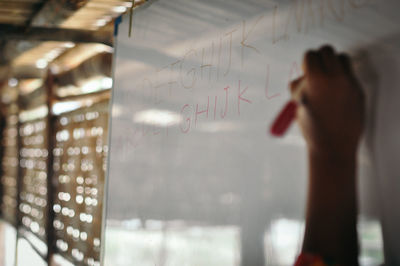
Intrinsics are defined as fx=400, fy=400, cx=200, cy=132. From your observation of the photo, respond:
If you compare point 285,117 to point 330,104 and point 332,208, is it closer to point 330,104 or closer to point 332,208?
point 330,104

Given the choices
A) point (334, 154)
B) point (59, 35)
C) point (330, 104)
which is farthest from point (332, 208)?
point (59, 35)

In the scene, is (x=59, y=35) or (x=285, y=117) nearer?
(x=285, y=117)

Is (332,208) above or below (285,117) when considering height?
below

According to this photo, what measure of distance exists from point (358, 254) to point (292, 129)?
291mm

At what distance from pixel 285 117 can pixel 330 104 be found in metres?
0.12

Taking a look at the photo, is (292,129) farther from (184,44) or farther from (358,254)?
(184,44)

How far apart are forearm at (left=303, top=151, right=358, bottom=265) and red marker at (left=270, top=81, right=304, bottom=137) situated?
3.7 inches

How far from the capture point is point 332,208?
2.66 ft

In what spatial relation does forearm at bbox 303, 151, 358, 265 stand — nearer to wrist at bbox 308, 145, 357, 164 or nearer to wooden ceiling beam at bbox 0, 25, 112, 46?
wrist at bbox 308, 145, 357, 164

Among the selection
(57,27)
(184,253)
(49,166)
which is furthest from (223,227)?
(49,166)

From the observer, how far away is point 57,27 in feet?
8.32

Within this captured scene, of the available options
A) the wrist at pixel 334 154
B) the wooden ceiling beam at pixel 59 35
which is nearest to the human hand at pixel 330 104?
the wrist at pixel 334 154

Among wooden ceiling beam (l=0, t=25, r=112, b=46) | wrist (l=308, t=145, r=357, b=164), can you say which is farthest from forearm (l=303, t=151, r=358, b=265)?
wooden ceiling beam (l=0, t=25, r=112, b=46)

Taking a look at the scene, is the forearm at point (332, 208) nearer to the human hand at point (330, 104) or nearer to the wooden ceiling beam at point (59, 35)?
the human hand at point (330, 104)
